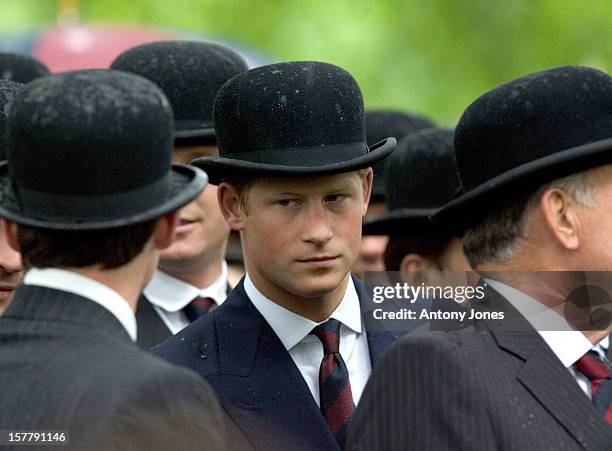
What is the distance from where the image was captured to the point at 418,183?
20.4 ft

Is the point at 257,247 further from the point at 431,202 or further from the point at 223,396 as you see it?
the point at 431,202

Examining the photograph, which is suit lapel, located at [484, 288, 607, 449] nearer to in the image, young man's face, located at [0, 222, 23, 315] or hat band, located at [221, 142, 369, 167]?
hat band, located at [221, 142, 369, 167]

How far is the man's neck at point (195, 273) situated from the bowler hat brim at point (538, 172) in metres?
1.92

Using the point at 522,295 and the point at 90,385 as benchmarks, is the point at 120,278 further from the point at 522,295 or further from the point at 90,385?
the point at 522,295

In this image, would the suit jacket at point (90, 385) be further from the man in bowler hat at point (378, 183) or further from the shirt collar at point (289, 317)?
the man in bowler hat at point (378, 183)

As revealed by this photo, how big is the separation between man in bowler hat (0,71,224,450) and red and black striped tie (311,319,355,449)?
1.00 m

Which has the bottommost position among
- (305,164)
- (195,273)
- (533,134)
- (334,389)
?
(195,273)

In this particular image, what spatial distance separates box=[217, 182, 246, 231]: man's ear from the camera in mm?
4367

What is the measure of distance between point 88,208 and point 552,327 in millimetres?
1221

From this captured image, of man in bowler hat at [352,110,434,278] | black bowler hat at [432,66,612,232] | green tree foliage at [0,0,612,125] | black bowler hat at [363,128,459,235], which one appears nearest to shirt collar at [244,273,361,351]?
black bowler hat at [432,66,612,232]

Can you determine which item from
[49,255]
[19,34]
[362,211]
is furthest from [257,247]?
[19,34]

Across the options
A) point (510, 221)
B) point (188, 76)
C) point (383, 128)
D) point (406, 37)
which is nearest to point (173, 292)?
point (188, 76)

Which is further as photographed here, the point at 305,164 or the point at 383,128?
the point at 383,128

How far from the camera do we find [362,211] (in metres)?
4.31
